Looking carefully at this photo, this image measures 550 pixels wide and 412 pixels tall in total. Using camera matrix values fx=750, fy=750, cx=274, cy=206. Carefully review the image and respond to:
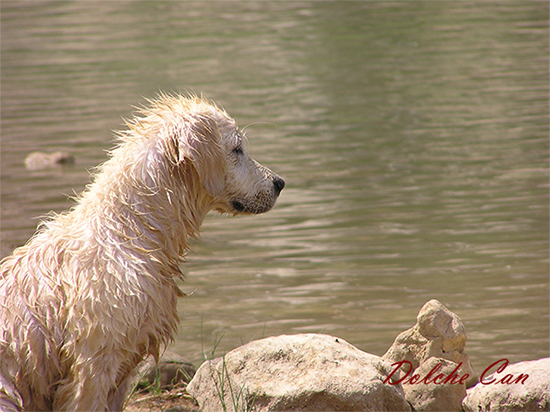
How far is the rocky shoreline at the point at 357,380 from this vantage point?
4652 millimetres

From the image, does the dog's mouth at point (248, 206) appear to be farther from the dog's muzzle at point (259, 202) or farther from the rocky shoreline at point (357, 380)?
the rocky shoreline at point (357, 380)

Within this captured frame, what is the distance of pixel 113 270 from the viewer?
12.8ft

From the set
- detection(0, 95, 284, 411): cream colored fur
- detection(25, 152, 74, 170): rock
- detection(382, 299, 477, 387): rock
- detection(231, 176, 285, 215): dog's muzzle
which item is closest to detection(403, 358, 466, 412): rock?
detection(382, 299, 477, 387): rock

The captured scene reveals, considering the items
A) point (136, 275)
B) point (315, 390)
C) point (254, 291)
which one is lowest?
point (254, 291)

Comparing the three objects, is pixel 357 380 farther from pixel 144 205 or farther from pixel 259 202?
pixel 144 205

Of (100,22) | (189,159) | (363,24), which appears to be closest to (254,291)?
(189,159)

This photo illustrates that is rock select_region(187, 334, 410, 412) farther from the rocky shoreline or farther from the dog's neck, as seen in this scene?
the dog's neck

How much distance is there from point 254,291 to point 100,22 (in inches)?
896

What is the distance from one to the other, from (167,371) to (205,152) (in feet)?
7.47

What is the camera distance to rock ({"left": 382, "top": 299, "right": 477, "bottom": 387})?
5340mm

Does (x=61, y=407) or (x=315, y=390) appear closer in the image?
(x=61, y=407)

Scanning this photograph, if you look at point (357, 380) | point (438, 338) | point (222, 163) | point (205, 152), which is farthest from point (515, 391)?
point (205, 152)

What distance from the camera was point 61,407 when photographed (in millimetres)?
3895

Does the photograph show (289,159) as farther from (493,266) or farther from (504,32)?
(504,32)
